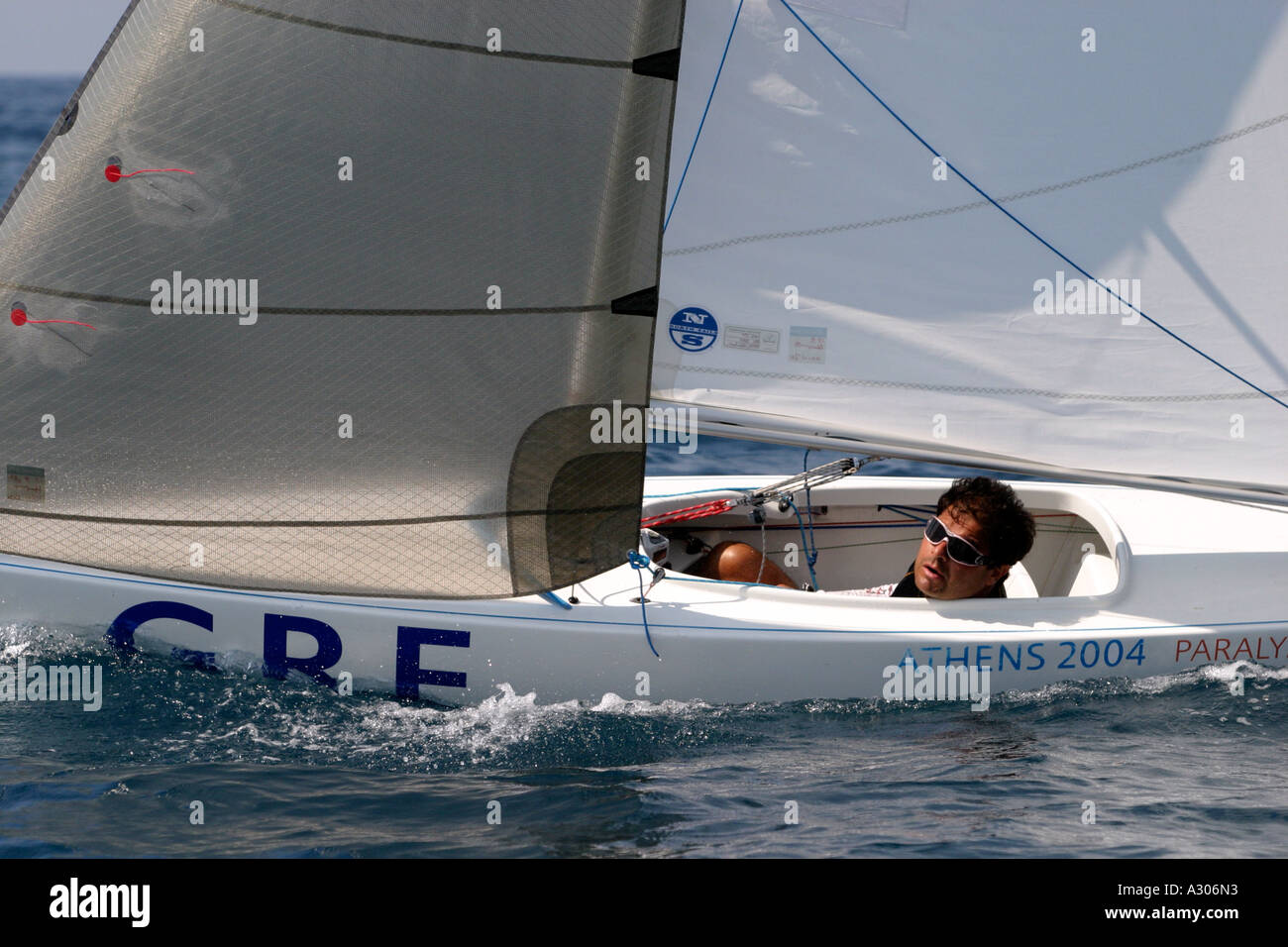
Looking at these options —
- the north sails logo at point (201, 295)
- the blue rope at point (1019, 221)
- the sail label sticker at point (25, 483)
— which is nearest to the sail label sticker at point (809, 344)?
the blue rope at point (1019, 221)

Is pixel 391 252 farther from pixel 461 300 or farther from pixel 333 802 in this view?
pixel 333 802

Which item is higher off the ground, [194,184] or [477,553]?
[194,184]

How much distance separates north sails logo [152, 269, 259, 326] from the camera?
397cm

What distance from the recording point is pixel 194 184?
390 cm

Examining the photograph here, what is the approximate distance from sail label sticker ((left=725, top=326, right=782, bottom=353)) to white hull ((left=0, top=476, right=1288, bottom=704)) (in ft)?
2.67

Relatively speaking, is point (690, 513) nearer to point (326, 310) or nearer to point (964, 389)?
point (964, 389)

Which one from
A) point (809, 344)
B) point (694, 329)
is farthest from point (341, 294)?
point (809, 344)

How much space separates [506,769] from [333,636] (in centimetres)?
76

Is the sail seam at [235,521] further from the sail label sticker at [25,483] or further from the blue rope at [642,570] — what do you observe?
the blue rope at [642,570]

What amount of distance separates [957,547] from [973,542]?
2.2 inches

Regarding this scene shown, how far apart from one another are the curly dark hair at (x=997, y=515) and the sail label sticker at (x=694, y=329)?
987 millimetres

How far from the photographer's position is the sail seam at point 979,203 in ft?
13.8

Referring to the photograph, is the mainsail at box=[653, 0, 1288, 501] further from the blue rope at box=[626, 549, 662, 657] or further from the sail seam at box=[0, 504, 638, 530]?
the sail seam at box=[0, 504, 638, 530]

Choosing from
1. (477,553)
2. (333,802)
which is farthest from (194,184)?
(333,802)
